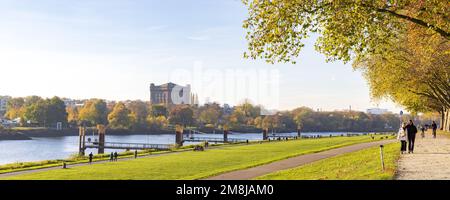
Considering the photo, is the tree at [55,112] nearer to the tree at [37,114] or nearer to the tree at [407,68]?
the tree at [37,114]

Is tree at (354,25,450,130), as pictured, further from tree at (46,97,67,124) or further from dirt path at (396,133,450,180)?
tree at (46,97,67,124)

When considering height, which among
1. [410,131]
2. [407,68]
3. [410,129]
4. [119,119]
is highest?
[407,68]

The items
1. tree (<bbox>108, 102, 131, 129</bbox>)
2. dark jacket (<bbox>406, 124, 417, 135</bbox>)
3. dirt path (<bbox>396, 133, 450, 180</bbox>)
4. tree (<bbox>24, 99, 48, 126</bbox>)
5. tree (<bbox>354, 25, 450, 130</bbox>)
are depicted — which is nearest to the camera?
dirt path (<bbox>396, 133, 450, 180</bbox>)

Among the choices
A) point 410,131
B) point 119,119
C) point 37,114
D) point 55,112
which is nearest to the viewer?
point 410,131

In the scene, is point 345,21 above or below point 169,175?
above

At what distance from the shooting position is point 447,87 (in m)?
50.5

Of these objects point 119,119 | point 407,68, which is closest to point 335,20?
point 407,68

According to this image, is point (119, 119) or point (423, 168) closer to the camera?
point (423, 168)

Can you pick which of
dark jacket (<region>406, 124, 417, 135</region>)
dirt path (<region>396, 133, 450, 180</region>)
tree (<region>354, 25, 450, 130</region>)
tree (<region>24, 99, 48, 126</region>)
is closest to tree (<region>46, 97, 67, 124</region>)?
tree (<region>24, 99, 48, 126</region>)

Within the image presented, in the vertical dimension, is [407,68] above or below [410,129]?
above

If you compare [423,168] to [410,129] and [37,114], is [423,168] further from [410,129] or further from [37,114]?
[37,114]
